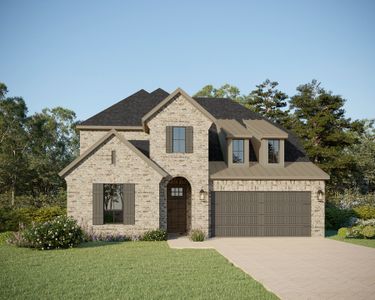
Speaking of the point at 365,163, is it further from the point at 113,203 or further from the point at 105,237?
the point at 105,237

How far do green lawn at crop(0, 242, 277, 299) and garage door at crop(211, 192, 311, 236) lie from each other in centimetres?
555

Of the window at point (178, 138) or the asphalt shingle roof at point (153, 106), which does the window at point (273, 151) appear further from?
the window at point (178, 138)

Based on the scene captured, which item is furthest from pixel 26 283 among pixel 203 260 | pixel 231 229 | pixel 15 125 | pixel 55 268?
pixel 15 125

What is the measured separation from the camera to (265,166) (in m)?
22.9

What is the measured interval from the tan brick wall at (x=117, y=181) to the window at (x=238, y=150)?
5035mm

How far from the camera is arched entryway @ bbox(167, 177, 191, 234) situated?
23.6 m

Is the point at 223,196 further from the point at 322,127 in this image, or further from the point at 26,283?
the point at 322,127

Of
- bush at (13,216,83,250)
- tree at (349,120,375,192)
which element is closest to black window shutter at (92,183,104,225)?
bush at (13,216,83,250)

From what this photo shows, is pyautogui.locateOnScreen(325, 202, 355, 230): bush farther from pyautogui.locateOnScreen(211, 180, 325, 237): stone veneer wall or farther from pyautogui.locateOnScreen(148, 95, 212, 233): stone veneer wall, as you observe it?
pyautogui.locateOnScreen(148, 95, 212, 233): stone veneer wall

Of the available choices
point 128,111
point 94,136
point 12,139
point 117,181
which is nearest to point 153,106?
point 128,111

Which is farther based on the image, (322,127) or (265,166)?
(322,127)

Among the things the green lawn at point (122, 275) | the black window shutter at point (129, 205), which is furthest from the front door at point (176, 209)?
the green lawn at point (122, 275)

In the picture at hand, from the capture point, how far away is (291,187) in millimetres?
22062

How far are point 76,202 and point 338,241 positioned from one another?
13.4m
